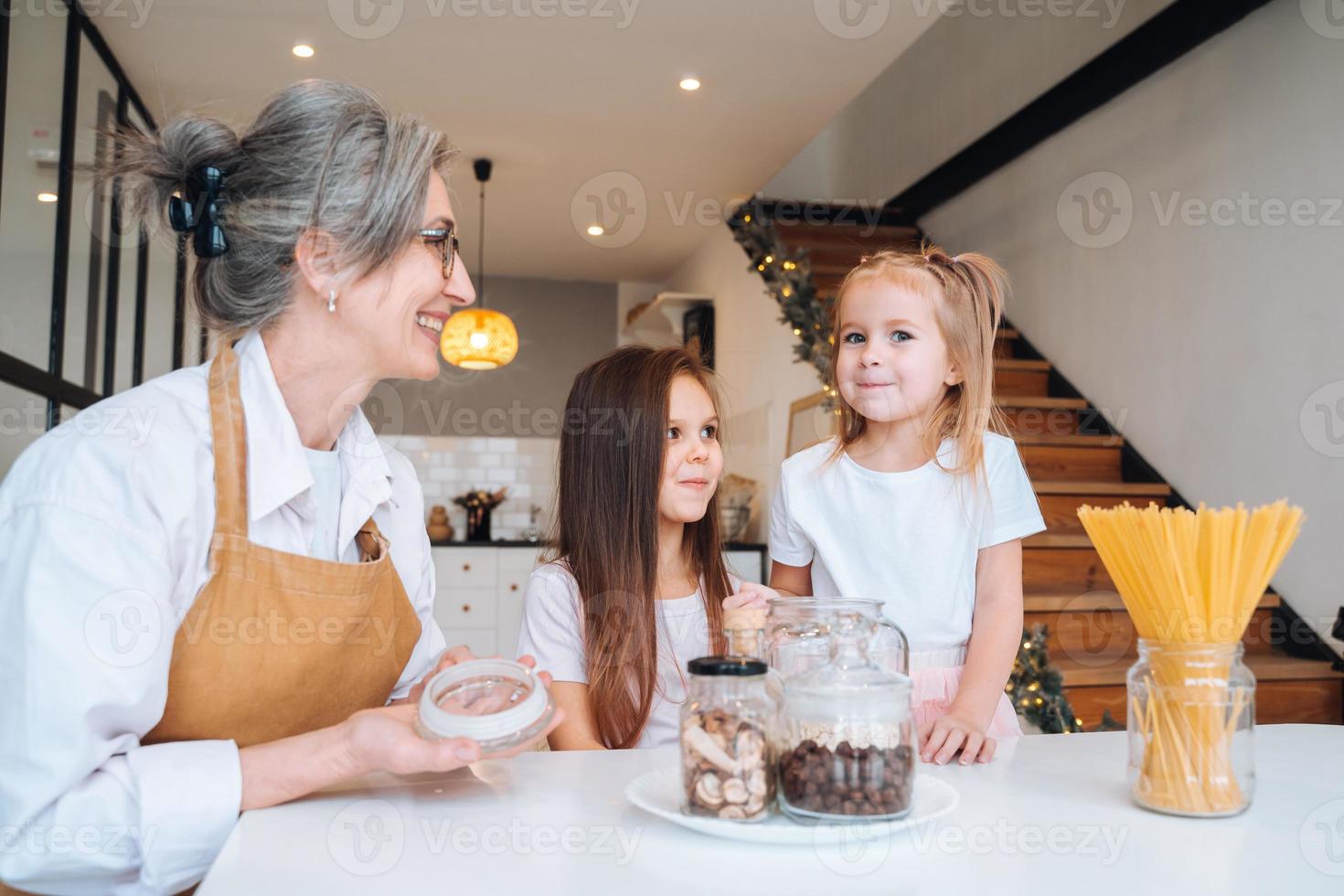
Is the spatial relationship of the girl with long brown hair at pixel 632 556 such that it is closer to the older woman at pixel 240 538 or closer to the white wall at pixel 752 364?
the older woman at pixel 240 538

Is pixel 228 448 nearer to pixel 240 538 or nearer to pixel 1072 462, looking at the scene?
pixel 240 538

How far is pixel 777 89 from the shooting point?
13.4 ft

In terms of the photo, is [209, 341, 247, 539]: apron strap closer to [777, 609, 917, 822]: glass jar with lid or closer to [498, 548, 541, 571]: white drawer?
[777, 609, 917, 822]: glass jar with lid

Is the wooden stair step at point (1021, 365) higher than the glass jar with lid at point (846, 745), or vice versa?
the wooden stair step at point (1021, 365)

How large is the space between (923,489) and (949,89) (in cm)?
469

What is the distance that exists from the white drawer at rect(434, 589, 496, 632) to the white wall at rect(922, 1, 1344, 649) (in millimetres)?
3016

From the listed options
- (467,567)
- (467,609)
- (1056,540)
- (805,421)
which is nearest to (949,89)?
(805,421)

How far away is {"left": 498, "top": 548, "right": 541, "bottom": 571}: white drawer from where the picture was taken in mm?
5523

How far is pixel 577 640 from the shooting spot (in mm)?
1513

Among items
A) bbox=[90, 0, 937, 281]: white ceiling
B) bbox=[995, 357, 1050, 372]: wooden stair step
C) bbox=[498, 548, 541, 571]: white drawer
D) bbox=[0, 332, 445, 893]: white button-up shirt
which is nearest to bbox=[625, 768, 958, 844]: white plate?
bbox=[0, 332, 445, 893]: white button-up shirt

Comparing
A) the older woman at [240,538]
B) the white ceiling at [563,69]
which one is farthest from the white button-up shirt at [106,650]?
the white ceiling at [563,69]

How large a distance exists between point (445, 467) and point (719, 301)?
2.20 m

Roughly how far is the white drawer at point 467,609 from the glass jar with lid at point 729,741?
4816 millimetres

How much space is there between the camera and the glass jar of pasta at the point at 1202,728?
0.86 m
